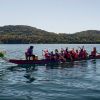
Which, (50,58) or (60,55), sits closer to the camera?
(50,58)

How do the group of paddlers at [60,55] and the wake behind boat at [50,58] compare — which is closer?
the wake behind boat at [50,58]

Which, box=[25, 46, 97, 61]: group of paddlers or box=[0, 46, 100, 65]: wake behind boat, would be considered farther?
box=[25, 46, 97, 61]: group of paddlers

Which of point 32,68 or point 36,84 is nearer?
point 36,84

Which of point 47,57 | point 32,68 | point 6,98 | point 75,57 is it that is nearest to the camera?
point 6,98

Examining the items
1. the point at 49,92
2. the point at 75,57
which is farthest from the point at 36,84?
the point at 75,57

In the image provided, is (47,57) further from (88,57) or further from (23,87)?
(23,87)

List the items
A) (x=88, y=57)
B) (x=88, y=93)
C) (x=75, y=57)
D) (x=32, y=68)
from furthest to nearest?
(x=88, y=57)
(x=75, y=57)
(x=32, y=68)
(x=88, y=93)

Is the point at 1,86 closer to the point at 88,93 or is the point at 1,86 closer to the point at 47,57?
the point at 88,93

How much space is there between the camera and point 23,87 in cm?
2792

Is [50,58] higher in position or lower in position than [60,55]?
lower

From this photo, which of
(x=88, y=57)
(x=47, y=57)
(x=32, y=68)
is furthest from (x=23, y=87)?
(x=88, y=57)

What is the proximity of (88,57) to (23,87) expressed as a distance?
107 feet

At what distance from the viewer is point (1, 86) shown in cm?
2855

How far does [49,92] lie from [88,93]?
3.50 metres
